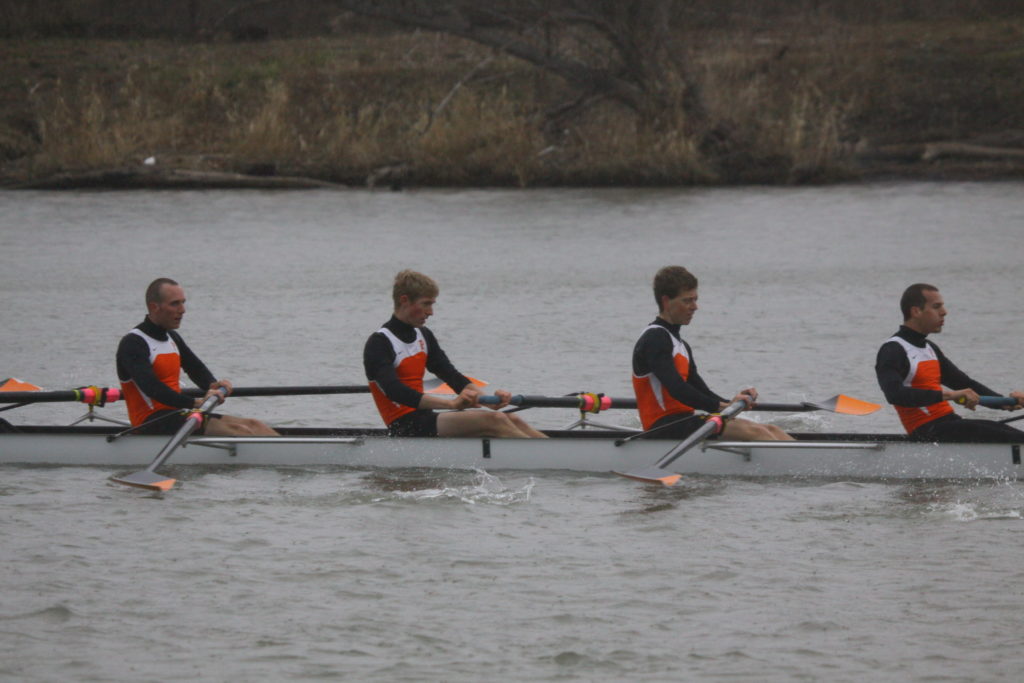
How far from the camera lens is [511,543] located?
8.42 meters

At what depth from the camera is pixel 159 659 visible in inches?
264

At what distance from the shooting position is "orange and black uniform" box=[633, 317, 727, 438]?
909 cm

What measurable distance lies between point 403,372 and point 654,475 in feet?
5.49

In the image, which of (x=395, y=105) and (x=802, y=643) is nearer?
(x=802, y=643)

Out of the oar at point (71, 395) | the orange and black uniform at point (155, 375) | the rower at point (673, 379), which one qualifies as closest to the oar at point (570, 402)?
the rower at point (673, 379)

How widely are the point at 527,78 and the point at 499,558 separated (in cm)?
2041

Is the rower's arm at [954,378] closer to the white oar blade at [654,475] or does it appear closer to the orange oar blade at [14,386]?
the white oar blade at [654,475]

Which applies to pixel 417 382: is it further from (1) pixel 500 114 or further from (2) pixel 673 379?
(1) pixel 500 114

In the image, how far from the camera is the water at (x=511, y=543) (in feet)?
22.2

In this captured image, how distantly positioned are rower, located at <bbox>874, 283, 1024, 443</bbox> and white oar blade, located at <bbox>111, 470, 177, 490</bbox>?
4.27m

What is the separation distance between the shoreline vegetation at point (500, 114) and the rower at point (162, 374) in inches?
632

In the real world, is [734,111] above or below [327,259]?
above

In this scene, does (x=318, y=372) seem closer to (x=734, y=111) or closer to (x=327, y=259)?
(x=327, y=259)

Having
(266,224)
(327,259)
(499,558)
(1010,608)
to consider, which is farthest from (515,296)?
(1010,608)
